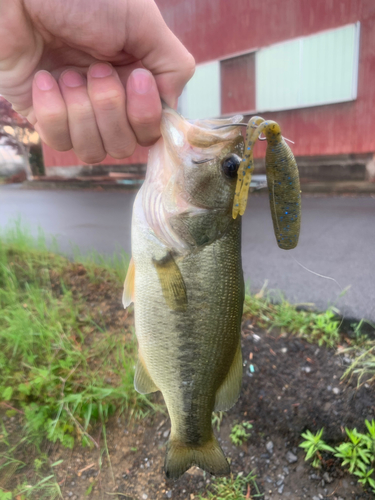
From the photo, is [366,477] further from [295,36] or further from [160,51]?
[295,36]

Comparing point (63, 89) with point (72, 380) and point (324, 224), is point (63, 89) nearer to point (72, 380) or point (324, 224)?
point (72, 380)

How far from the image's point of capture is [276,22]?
6383 millimetres

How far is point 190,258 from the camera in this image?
108 cm

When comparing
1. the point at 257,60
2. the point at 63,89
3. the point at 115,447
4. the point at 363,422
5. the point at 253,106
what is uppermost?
the point at 257,60

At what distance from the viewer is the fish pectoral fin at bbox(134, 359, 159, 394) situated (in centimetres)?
126

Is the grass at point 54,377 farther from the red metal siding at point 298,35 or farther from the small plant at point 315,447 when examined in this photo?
the red metal siding at point 298,35

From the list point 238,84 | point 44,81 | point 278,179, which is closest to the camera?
point 278,179

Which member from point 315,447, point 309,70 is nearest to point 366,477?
point 315,447

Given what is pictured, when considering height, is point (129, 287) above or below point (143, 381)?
above

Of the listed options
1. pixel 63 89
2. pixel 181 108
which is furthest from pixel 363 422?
pixel 181 108

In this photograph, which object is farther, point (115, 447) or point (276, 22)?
point (276, 22)

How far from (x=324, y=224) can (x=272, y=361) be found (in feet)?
10.6

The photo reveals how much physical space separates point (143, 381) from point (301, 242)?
143 inches

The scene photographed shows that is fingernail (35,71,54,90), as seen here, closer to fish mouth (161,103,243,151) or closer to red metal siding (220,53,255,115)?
fish mouth (161,103,243,151)
